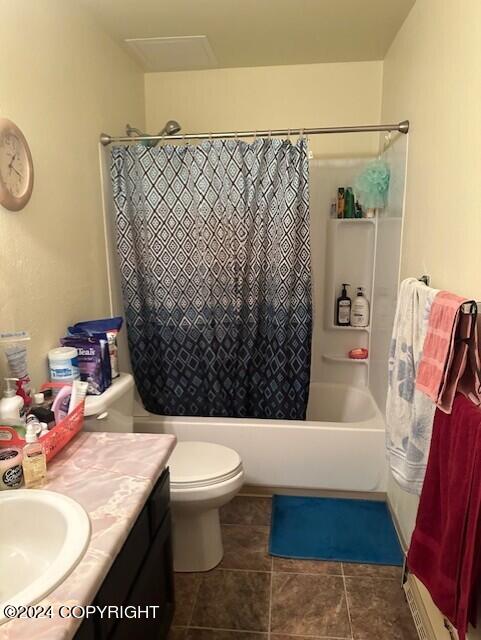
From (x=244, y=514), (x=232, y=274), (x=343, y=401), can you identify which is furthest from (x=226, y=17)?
(x=244, y=514)

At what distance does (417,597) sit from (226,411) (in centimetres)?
117

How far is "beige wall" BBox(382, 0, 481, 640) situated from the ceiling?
0.18 m

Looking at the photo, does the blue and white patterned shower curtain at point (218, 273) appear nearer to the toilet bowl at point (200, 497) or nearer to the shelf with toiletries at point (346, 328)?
the toilet bowl at point (200, 497)

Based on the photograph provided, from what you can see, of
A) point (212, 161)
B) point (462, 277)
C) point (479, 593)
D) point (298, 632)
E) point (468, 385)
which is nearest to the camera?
point (479, 593)

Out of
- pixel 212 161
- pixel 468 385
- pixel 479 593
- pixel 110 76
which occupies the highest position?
pixel 110 76

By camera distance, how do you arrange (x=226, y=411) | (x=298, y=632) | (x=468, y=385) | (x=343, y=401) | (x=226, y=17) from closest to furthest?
(x=468, y=385)
(x=298, y=632)
(x=226, y=17)
(x=226, y=411)
(x=343, y=401)

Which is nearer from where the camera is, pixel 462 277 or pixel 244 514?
pixel 462 277

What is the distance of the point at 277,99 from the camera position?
8.63 feet

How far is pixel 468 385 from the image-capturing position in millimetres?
1135

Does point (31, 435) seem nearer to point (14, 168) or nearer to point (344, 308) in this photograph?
point (14, 168)

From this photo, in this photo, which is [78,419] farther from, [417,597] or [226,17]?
[226,17]

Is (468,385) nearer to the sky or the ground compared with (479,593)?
nearer to the sky

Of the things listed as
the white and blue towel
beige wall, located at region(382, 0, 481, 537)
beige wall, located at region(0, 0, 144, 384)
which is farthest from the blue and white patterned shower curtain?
the white and blue towel

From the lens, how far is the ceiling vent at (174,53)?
221 centimetres
